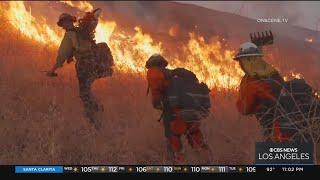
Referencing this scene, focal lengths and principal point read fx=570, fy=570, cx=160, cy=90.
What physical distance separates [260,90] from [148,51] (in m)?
1.54

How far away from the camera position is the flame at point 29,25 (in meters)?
6.23

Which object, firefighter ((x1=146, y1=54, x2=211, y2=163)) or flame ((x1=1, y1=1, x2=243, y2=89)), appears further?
flame ((x1=1, y1=1, x2=243, y2=89))

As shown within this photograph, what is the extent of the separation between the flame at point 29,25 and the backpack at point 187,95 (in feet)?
5.58

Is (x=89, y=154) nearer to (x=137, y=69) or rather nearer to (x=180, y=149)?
(x=180, y=149)

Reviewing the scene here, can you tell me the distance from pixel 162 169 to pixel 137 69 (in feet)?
4.92

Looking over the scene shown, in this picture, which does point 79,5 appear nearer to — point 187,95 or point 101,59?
point 101,59

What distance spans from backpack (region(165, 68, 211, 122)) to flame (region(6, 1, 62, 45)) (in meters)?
1.70

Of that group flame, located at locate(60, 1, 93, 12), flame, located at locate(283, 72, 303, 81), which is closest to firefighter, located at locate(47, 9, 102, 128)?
flame, located at locate(283, 72, 303, 81)

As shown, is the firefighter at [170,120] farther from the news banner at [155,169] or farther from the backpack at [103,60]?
the backpack at [103,60]

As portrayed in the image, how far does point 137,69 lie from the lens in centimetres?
539

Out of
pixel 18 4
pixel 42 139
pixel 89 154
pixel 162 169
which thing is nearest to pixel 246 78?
pixel 162 169

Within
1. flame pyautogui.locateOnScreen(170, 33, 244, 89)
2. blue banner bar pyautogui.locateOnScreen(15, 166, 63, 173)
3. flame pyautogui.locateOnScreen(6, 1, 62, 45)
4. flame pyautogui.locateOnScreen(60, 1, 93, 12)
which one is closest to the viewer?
blue banner bar pyautogui.locateOnScreen(15, 166, 63, 173)

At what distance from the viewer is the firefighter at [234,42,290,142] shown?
14.3 ft

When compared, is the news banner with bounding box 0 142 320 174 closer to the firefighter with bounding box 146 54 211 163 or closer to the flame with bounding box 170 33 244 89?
the firefighter with bounding box 146 54 211 163
